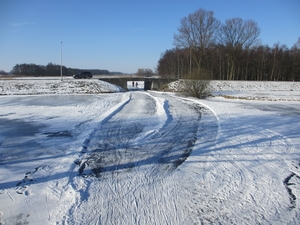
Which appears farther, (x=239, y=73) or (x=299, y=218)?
(x=239, y=73)

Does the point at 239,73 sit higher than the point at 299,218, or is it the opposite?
the point at 239,73

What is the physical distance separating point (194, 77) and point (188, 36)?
30182 mm

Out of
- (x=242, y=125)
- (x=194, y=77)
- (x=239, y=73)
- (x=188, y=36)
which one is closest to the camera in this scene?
(x=242, y=125)

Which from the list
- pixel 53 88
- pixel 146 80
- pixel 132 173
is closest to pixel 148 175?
pixel 132 173

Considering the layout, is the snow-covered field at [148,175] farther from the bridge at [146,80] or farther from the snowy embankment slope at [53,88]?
the bridge at [146,80]

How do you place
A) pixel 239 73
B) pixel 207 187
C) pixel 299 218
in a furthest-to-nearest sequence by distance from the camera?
1. pixel 239 73
2. pixel 207 187
3. pixel 299 218

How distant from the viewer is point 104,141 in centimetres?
760

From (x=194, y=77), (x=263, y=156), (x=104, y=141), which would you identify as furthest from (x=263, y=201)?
(x=194, y=77)

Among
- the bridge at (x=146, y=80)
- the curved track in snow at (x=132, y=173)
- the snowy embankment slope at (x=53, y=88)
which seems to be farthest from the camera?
the bridge at (x=146, y=80)

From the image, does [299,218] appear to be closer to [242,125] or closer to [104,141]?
[104,141]

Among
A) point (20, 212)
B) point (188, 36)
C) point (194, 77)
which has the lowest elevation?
point (20, 212)

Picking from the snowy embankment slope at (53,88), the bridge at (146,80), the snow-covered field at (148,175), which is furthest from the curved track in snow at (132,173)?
the bridge at (146,80)

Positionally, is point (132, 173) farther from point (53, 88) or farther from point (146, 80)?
point (146, 80)

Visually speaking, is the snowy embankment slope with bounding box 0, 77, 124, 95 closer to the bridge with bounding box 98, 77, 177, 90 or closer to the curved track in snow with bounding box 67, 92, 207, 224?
the bridge with bounding box 98, 77, 177, 90
